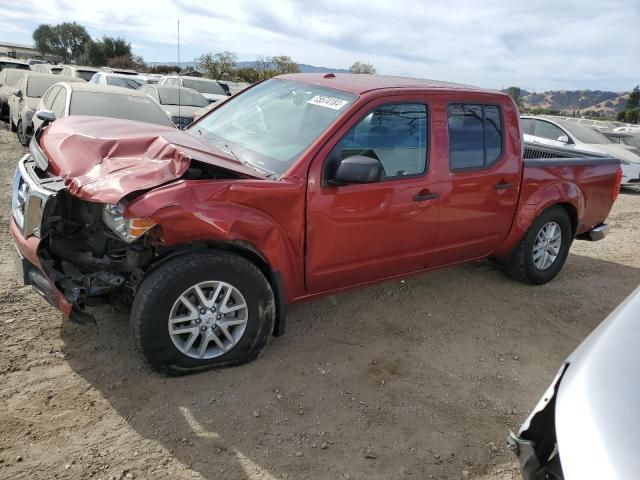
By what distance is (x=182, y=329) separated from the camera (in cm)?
305

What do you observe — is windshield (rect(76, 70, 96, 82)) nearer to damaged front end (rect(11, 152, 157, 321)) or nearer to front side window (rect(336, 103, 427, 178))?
damaged front end (rect(11, 152, 157, 321))

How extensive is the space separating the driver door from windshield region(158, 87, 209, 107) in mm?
9098

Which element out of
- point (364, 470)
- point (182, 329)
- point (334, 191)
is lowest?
point (364, 470)

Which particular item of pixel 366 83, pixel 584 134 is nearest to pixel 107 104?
pixel 366 83

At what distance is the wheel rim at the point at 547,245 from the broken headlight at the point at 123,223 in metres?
3.70

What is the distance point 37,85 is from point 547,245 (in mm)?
11140

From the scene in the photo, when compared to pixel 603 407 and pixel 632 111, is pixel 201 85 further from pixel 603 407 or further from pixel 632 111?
pixel 632 111

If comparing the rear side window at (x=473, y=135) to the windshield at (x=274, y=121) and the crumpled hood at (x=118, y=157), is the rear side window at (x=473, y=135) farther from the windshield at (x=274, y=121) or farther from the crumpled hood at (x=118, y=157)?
the crumpled hood at (x=118, y=157)

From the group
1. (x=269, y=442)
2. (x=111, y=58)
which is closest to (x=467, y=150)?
(x=269, y=442)

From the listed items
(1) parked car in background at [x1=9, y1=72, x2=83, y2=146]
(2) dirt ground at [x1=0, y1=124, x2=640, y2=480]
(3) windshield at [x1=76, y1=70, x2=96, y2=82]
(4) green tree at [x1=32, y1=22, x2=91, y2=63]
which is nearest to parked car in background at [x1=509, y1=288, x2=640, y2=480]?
(2) dirt ground at [x1=0, y1=124, x2=640, y2=480]

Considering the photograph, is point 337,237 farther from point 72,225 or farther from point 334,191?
point 72,225

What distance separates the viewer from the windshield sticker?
3565 millimetres


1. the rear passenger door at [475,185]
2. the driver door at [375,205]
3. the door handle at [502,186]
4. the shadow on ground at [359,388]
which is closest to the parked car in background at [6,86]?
the shadow on ground at [359,388]

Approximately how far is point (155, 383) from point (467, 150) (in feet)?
9.30
